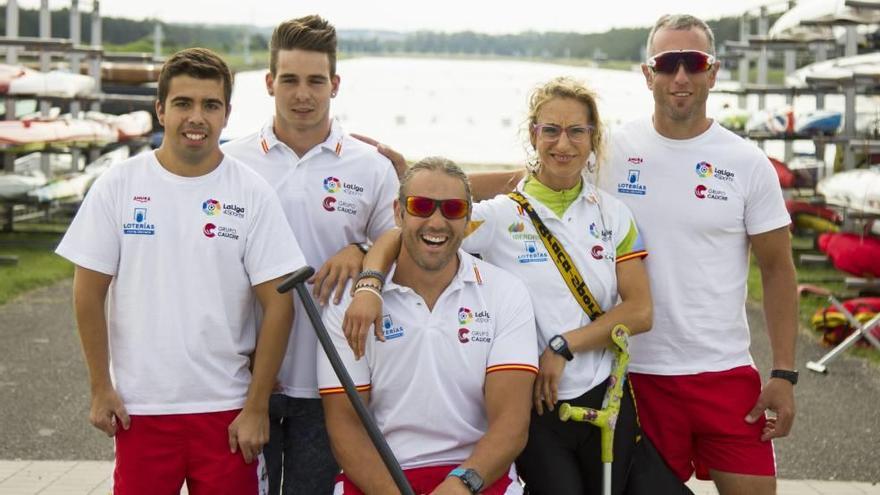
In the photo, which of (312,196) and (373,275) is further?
(312,196)

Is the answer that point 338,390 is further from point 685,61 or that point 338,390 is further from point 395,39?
point 395,39

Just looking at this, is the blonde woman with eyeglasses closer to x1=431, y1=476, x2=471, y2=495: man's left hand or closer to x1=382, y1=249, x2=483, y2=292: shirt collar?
x1=382, y1=249, x2=483, y2=292: shirt collar

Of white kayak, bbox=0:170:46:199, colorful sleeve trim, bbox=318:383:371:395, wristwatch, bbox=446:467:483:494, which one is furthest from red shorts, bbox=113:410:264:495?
white kayak, bbox=0:170:46:199

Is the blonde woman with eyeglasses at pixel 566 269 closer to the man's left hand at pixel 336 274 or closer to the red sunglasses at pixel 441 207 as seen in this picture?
the man's left hand at pixel 336 274

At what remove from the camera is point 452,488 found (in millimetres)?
3918

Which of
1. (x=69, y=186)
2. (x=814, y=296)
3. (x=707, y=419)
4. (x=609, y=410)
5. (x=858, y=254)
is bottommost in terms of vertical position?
(x=814, y=296)

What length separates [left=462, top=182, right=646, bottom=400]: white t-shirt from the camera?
13.9 ft

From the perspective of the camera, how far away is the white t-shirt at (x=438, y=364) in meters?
4.09

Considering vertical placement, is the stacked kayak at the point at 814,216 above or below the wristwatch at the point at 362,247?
below

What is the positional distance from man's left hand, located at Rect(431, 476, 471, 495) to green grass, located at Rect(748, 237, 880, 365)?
6927mm

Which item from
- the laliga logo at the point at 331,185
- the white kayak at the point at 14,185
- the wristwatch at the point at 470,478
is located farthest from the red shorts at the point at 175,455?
the white kayak at the point at 14,185

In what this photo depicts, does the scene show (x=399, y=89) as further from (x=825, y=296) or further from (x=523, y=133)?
(x=523, y=133)

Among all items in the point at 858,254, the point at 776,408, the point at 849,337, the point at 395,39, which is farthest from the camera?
the point at 395,39

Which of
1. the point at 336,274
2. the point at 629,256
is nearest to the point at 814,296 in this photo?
the point at 629,256
